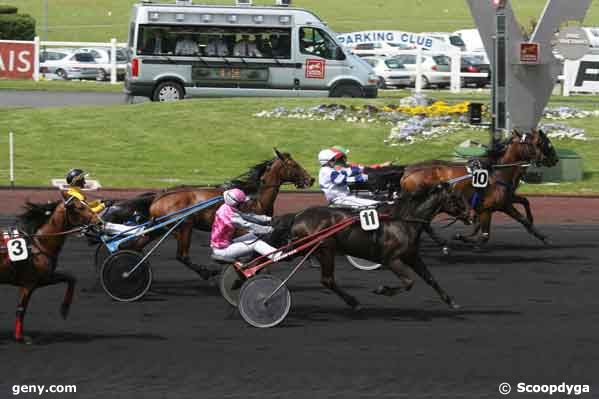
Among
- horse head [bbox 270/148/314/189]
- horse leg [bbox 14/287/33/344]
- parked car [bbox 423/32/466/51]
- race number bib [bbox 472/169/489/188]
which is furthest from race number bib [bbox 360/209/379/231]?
parked car [bbox 423/32/466/51]

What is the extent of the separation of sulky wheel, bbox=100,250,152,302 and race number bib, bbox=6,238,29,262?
2114mm

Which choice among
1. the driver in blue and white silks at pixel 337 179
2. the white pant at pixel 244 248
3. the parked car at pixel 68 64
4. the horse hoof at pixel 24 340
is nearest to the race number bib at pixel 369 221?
the white pant at pixel 244 248

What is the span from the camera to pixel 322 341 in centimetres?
1084

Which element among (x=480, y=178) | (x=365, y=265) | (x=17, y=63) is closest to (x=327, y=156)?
(x=365, y=265)

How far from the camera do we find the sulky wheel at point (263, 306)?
11.2 m

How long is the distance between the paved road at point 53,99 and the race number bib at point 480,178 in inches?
744

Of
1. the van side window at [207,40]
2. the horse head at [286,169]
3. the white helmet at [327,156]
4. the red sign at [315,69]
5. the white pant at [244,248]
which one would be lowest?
the white pant at [244,248]

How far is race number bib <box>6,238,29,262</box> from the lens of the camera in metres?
10.4

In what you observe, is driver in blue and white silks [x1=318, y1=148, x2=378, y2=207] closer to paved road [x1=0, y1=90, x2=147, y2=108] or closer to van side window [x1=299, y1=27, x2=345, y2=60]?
van side window [x1=299, y1=27, x2=345, y2=60]

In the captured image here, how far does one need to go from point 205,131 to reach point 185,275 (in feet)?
42.8

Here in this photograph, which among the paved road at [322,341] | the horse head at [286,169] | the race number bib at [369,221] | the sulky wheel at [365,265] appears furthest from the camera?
the sulky wheel at [365,265]

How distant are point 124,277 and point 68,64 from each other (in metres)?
30.3

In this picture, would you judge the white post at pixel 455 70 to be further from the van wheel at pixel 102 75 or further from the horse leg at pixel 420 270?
the horse leg at pixel 420 270

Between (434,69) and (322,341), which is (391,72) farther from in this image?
(322,341)
